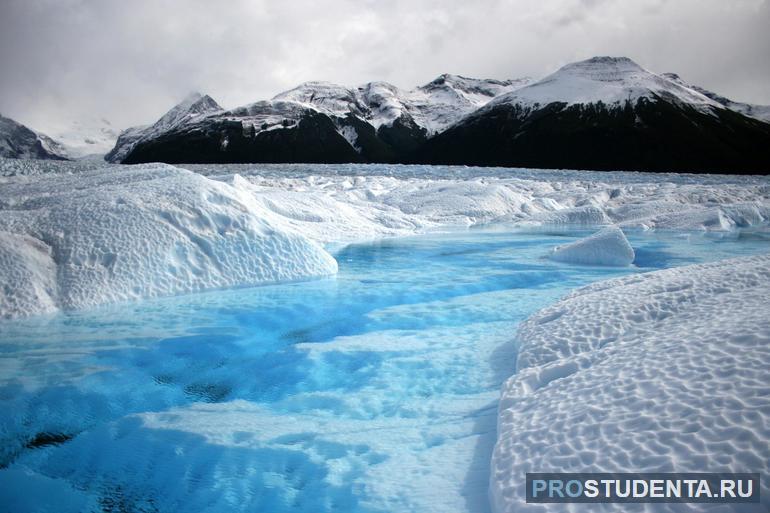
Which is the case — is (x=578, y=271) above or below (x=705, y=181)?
below

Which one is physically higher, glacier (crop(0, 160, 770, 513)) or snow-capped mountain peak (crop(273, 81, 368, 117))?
snow-capped mountain peak (crop(273, 81, 368, 117))

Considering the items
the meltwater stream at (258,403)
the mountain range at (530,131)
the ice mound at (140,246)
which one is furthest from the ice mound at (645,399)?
the mountain range at (530,131)

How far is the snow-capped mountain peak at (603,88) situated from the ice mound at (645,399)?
344 ft

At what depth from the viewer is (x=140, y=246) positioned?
235 inches

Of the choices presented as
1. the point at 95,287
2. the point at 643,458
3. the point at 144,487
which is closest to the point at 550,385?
the point at 643,458

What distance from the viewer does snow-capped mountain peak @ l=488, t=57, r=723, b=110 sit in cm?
9475

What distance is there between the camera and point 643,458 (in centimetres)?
176

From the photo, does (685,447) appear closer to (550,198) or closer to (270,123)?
(550,198)

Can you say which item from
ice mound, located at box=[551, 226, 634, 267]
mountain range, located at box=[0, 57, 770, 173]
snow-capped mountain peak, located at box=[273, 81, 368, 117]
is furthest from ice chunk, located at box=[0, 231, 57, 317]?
snow-capped mountain peak, located at box=[273, 81, 368, 117]

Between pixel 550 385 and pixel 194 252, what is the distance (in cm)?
527

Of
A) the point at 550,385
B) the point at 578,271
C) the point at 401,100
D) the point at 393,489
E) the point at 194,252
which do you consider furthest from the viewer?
the point at 401,100

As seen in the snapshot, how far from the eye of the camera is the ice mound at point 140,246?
528 centimetres

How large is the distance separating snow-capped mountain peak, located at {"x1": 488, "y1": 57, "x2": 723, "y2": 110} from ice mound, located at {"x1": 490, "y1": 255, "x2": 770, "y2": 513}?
10488 centimetres

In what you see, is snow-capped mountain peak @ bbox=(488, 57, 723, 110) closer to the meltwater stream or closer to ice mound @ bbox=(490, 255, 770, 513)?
the meltwater stream
